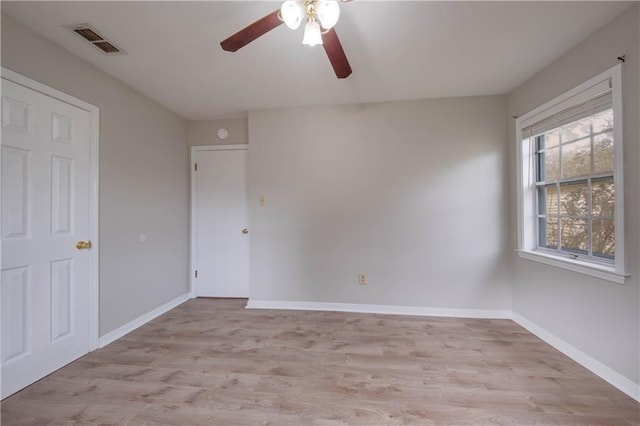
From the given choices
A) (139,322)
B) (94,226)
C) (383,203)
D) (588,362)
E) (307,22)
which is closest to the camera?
(307,22)

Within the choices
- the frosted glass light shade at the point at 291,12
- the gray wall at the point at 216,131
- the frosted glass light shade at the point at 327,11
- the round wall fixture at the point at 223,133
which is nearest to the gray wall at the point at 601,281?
the frosted glass light shade at the point at 327,11

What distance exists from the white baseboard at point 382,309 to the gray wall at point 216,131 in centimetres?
216

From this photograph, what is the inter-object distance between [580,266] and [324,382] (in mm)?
2125

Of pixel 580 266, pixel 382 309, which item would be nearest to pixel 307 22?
pixel 580 266

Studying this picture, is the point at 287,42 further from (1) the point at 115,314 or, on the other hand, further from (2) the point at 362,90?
(1) the point at 115,314

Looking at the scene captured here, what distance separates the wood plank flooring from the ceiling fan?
2.15 meters

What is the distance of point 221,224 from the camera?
374 centimetres

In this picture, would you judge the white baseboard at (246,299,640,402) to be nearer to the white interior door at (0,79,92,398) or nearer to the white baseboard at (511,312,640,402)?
the white baseboard at (511,312,640,402)

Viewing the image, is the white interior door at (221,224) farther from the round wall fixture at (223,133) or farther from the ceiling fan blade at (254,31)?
the ceiling fan blade at (254,31)

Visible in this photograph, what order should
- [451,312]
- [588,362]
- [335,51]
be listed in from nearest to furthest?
[335,51] < [588,362] < [451,312]

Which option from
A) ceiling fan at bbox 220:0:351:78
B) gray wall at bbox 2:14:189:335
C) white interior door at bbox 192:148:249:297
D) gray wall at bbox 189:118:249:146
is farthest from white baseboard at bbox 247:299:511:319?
ceiling fan at bbox 220:0:351:78

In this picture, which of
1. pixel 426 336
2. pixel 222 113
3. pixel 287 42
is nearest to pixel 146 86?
pixel 222 113

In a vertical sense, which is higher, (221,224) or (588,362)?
(221,224)

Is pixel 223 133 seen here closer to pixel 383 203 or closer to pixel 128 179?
pixel 128 179
